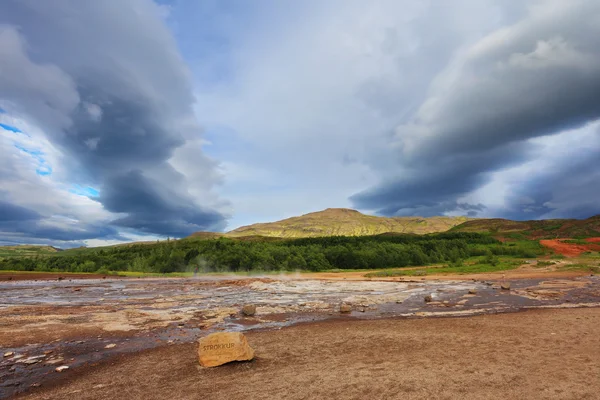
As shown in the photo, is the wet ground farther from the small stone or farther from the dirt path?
the dirt path

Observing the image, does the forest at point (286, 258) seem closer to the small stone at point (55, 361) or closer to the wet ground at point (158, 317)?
the wet ground at point (158, 317)

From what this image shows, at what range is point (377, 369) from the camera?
791 centimetres

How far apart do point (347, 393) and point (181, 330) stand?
9.09 metres

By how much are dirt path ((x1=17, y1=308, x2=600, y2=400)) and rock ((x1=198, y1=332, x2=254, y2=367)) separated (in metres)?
0.25

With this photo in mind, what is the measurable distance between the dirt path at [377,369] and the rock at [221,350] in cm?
25

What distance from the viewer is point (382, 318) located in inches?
609

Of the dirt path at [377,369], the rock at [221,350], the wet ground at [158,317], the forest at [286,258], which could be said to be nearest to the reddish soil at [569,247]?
the forest at [286,258]

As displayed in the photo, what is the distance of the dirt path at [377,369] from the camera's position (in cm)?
660

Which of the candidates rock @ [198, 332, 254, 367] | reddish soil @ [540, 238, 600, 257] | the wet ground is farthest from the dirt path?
reddish soil @ [540, 238, 600, 257]

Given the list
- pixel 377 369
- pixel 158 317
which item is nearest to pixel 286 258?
pixel 158 317

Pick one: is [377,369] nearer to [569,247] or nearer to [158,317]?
[158,317]

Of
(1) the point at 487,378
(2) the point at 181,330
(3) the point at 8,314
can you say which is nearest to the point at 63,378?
(2) the point at 181,330

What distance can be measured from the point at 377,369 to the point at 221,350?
3.99 m

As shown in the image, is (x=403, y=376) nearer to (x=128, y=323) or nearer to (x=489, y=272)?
(x=128, y=323)
